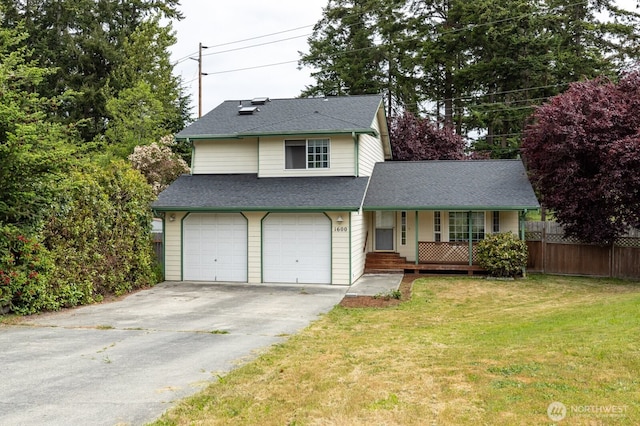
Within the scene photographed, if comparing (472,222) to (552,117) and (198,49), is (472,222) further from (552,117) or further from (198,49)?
(198,49)

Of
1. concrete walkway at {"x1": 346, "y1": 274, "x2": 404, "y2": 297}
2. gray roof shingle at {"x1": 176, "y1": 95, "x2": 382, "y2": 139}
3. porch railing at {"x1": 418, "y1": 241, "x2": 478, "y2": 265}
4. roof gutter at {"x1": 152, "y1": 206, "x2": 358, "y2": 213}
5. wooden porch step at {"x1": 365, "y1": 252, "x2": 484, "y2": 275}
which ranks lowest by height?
concrete walkway at {"x1": 346, "y1": 274, "x2": 404, "y2": 297}

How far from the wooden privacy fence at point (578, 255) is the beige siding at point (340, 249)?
8.06 m

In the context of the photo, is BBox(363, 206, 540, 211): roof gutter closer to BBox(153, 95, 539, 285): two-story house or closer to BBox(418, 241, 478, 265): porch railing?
BBox(153, 95, 539, 285): two-story house

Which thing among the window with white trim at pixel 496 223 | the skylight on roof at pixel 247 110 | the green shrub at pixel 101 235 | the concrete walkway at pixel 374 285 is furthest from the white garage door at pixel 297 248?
the window with white trim at pixel 496 223

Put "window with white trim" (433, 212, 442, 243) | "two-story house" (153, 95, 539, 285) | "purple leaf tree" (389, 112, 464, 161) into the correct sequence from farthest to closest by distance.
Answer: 1. "purple leaf tree" (389, 112, 464, 161)
2. "window with white trim" (433, 212, 442, 243)
3. "two-story house" (153, 95, 539, 285)

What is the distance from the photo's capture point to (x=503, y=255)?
1742 centimetres

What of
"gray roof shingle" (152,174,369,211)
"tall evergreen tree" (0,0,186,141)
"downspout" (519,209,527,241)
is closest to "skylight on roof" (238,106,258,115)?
"gray roof shingle" (152,174,369,211)

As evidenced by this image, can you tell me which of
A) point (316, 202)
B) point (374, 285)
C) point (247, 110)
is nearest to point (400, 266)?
point (374, 285)

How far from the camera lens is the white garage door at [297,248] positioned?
1642 centimetres

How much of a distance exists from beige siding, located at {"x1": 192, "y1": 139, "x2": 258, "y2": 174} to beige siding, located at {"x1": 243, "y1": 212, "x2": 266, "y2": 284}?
113 inches

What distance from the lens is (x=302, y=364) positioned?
7.56m

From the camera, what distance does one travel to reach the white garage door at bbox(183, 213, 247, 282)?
55.9ft

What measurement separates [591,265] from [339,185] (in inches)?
388

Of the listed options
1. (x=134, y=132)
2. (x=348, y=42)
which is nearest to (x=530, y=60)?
(x=348, y=42)
